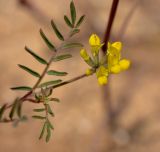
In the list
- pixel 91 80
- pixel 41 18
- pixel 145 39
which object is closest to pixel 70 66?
pixel 91 80

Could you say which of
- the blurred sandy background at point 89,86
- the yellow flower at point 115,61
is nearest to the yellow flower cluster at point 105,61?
the yellow flower at point 115,61

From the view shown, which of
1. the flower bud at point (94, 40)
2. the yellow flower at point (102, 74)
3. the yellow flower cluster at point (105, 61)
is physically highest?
the flower bud at point (94, 40)

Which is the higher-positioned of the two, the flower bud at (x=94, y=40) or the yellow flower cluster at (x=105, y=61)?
the flower bud at (x=94, y=40)

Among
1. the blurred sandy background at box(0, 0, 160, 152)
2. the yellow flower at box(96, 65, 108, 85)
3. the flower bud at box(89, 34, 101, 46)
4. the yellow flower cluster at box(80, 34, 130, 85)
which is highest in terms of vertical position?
the blurred sandy background at box(0, 0, 160, 152)

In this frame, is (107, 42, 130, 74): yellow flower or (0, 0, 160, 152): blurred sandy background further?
A: (0, 0, 160, 152): blurred sandy background

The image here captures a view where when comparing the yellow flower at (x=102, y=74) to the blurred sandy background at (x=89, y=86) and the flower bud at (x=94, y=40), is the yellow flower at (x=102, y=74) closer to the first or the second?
the flower bud at (x=94, y=40)

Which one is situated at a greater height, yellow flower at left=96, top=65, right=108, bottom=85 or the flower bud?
the flower bud

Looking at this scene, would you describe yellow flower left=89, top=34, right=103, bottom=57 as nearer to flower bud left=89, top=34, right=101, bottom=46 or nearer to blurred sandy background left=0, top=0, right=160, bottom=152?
flower bud left=89, top=34, right=101, bottom=46

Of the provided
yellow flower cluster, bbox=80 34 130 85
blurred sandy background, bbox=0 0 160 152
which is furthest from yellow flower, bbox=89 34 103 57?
blurred sandy background, bbox=0 0 160 152

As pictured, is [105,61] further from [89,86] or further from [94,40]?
[89,86]
